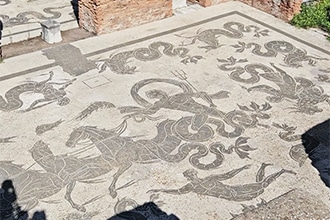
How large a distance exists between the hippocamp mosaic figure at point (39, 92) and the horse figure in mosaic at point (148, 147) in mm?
991

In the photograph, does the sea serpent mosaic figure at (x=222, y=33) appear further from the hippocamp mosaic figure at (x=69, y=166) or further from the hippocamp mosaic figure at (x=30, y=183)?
the hippocamp mosaic figure at (x=30, y=183)

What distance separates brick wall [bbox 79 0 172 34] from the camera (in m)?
10.2

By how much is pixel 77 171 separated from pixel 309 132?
3645mm

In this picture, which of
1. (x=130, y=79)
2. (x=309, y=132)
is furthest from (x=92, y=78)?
(x=309, y=132)

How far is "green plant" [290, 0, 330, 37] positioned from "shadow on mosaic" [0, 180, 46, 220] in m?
7.61

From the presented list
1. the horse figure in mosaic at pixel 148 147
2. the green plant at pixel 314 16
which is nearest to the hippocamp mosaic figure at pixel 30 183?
the horse figure in mosaic at pixel 148 147

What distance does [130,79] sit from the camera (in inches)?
349

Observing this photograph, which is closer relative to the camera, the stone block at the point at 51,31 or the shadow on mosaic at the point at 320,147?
the shadow on mosaic at the point at 320,147

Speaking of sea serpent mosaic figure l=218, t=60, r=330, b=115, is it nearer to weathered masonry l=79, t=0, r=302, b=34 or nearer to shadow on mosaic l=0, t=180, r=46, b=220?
weathered masonry l=79, t=0, r=302, b=34

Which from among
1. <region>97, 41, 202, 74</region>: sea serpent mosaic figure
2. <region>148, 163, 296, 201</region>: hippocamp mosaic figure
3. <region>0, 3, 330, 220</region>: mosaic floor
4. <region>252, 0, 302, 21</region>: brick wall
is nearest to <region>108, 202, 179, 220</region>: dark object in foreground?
<region>0, 3, 330, 220</region>: mosaic floor

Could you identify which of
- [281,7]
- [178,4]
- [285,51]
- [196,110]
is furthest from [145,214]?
[281,7]

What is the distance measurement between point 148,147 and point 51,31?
396 cm

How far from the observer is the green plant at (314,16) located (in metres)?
11.2

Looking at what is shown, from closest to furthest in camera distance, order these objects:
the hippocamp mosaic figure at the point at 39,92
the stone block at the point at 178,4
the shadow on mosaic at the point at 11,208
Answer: the shadow on mosaic at the point at 11,208 → the hippocamp mosaic figure at the point at 39,92 → the stone block at the point at 178,4
